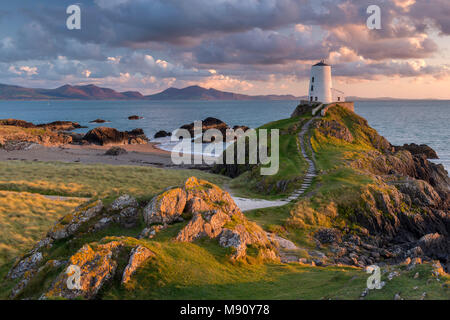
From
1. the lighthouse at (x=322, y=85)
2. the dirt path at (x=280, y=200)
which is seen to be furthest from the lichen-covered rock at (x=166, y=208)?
the lighthouse at (x=322, y=85)

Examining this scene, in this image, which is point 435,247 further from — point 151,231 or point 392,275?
point 151,231

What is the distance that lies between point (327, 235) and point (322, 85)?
164 ft

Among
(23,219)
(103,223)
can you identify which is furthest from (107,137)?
(103,223)

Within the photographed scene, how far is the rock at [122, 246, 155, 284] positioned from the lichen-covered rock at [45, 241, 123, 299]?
0.54 meters

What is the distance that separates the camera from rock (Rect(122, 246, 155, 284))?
13047 millimetres

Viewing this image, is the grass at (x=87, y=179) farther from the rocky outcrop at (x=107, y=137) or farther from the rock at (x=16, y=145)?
the rocky outcrop at (x=107, y=137)

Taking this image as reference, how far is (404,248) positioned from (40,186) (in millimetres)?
40113

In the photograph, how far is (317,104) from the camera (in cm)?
7112

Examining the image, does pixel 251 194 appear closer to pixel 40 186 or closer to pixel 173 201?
pixel 173 201

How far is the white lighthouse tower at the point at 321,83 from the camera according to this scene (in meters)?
71.4

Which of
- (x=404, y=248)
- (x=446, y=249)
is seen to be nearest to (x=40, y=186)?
(x=404, y=248)

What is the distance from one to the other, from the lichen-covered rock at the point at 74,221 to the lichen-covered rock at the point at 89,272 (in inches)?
179

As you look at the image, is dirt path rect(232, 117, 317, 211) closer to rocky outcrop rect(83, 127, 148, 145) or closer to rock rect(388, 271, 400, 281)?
rock rect(388, 271, 400, 281)

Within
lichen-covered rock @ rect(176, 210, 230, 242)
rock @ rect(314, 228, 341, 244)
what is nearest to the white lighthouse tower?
rock @ rect(314, 228, 341, 244)
